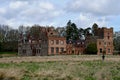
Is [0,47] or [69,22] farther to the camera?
[69,22]

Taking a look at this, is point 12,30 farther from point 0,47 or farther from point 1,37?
point 0,47

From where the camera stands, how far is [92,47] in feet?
303

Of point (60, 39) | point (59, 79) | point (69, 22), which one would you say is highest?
point (69, 22)

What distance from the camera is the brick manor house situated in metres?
91.0

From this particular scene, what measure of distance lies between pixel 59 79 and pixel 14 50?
292 ft

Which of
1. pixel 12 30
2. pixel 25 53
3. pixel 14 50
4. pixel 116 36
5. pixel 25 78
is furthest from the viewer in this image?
pixel 116 36

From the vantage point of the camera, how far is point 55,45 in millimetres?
91500

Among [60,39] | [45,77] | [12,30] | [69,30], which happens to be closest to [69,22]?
[69,30]

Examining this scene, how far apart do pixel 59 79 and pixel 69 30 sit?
3986 inches

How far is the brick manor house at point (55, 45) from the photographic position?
299 feet

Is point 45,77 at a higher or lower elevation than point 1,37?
lower

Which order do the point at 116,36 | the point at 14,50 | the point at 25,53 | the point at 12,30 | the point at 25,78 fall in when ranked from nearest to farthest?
the point at 25,78
the point at 25,53
the point at 14,50
the point at 12,30
the point at 116,36

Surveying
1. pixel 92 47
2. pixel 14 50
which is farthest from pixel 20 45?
pixel 92 47

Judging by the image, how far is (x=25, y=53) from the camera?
92.1m
